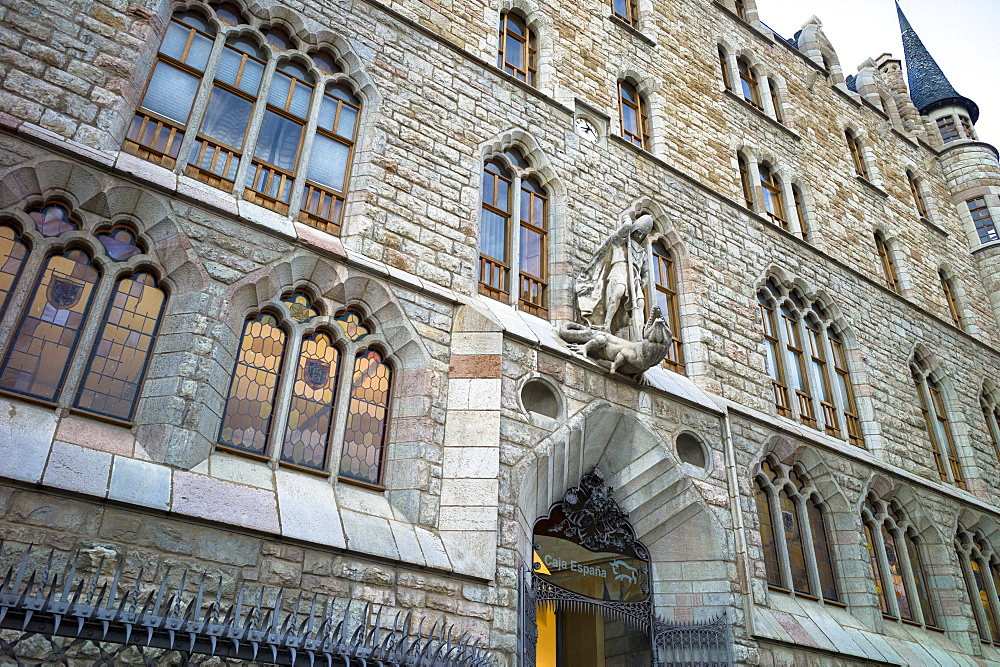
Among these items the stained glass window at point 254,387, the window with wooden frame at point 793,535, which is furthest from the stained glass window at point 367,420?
the window with wooden frame at point 793,535

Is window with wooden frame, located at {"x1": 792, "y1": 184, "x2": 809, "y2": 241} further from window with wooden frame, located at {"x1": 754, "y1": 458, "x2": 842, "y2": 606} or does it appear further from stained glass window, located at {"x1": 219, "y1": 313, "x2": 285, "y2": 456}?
stained glass window, located at {"x1": 219, "y1": 313, "x2": 285, "y2": 456}

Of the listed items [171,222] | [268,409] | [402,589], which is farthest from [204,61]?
[402,589]

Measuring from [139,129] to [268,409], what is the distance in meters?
2.83

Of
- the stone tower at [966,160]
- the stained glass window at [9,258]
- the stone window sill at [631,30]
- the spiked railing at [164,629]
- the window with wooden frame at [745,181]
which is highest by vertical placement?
the stone tower at [966,160]

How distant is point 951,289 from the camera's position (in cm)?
1697

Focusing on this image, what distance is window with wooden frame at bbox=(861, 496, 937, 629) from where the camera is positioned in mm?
10484

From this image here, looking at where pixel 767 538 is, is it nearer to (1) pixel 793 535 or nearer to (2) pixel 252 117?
(1) pixel 793 535

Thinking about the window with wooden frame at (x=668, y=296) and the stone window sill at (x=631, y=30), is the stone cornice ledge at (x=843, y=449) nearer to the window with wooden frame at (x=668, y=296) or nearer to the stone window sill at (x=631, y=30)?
the window with wooden frame at (x=668, y=296)

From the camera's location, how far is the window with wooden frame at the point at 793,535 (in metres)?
9.39

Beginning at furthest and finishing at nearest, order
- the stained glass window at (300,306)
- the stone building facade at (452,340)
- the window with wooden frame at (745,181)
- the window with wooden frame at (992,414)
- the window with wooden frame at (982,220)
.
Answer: the window with wooden frame at (982,220) < the window with wooden frame at (992,414) < the window with wooden frame at (745,181) < the stained glass window at (300,306) < the stone building facade at (452,340)

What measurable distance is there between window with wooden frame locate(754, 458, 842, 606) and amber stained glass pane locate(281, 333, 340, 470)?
5.41 metres

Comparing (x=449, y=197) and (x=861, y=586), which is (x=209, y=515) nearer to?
(x=449, y=197)

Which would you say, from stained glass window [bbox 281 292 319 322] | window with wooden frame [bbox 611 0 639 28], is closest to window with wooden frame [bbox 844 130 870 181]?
window with wooden frame [bbox 611 0 639 28]

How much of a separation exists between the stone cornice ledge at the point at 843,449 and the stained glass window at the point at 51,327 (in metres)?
6.96
